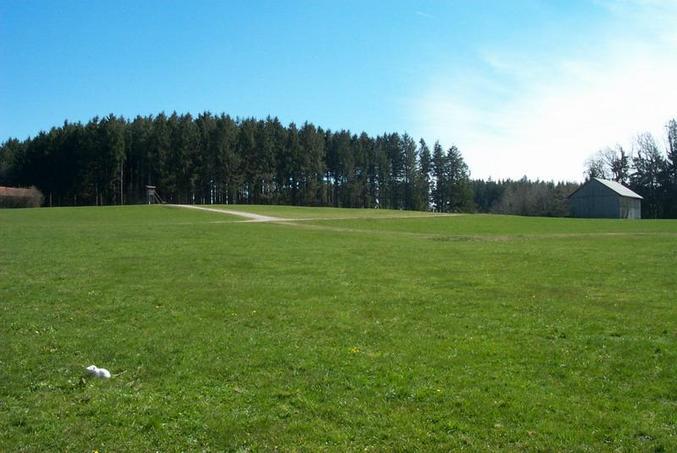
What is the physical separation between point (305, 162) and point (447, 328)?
10407cm

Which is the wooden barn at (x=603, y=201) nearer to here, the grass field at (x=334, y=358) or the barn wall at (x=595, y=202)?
the barn wall at (x=595, y=202)

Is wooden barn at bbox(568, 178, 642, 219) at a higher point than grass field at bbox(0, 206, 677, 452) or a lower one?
higher

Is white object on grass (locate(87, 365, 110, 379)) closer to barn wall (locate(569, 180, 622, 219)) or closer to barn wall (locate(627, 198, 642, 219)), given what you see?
barn wall (locate(569, 180, 622, 219))

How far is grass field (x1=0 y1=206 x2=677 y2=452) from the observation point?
263 inches

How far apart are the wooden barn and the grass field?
8137 cm

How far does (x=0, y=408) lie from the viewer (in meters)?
7.38

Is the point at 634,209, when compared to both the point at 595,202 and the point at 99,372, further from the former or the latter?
the point at 99,372

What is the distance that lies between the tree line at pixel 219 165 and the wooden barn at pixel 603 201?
34.0 meters

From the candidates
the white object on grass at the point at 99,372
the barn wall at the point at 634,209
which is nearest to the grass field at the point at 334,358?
the white object on grass at the point at 99,372

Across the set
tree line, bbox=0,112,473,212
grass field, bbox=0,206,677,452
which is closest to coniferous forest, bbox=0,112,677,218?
tree line, bbox=0,112,473,212

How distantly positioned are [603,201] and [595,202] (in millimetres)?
1625

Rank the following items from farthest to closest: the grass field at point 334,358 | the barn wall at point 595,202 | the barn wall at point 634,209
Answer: the barn wall at point 634,209 → the barn wall at point 595,202 → the grass field at point 334,358

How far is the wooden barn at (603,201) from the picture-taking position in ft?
308

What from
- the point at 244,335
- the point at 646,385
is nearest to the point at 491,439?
the point at 646,385
